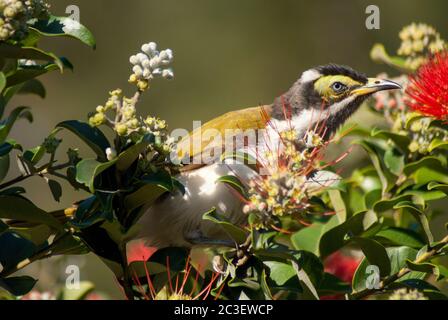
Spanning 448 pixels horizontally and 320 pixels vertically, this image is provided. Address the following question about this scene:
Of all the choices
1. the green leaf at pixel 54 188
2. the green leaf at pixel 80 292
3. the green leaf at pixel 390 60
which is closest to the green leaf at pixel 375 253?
the green leaf at pixel 54 188

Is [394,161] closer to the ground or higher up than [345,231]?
higher up

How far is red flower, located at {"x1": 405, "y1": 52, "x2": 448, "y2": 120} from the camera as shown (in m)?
3.57

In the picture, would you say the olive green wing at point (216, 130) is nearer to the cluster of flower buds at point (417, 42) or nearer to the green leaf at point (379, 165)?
the green leaf at point (379, 165)

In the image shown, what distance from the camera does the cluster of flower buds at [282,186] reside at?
101 inches

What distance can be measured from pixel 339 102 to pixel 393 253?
1536mm

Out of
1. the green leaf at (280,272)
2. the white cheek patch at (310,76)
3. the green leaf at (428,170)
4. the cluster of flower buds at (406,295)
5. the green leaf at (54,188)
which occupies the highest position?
the white cheek patch at (310,76)

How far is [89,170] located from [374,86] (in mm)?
2308

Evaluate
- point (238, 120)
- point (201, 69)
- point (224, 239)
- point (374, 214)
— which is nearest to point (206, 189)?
point (224, 239)

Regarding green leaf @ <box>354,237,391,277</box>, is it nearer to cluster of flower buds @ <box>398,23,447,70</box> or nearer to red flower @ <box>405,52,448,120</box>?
red flower @ <box>405,52,448,120</box>

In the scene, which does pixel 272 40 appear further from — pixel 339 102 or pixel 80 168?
pixel 80 168

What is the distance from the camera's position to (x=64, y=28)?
9.32ft

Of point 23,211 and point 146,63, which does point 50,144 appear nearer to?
point 23,211

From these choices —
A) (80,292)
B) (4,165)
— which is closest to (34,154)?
(4,165)

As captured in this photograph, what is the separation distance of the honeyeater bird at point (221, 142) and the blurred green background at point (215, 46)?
5.88 meters
